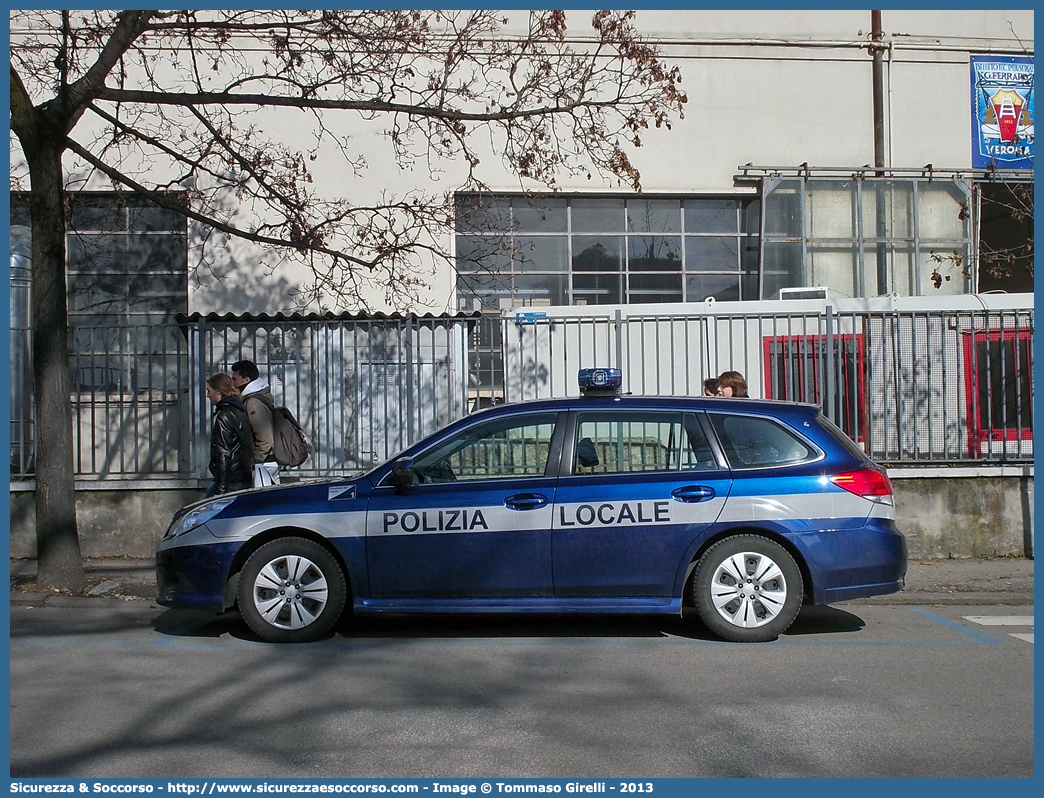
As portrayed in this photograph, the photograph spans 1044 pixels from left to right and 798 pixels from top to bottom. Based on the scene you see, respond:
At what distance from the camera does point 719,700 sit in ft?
18.0

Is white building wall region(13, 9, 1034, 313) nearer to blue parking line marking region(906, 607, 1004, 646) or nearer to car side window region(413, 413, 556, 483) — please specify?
car side window region(413, 413, 556, 483)

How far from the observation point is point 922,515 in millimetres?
10883

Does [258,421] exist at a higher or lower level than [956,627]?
higher

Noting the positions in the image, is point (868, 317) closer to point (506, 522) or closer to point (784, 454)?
point (784, 454)

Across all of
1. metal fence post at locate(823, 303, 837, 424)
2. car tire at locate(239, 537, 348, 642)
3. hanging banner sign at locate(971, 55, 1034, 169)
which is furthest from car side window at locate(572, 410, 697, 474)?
hanging banner sign at locate(971, 55, 1034, 169)

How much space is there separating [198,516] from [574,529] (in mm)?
2569

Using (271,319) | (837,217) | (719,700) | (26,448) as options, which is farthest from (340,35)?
(837,217)

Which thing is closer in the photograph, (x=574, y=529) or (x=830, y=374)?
(x=574, y=529)

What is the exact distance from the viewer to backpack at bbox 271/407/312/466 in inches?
367

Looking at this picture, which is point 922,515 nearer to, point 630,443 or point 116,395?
point 630,443

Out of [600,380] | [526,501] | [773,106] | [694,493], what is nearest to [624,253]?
[773,106]

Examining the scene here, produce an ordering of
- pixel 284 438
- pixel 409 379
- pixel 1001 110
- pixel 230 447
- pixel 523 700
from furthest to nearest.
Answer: pixel 1001 110, pixel 409 379, pixel 284 438, pixel 230 447, pixel 523 700

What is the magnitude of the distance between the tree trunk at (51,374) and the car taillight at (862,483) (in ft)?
20.9

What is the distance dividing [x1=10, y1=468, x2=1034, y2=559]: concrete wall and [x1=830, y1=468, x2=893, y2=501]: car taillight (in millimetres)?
4204
